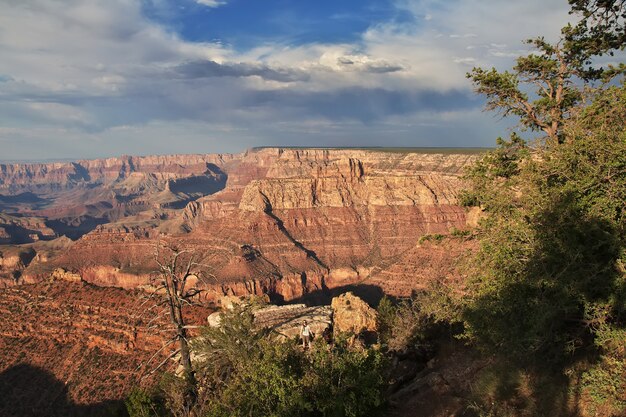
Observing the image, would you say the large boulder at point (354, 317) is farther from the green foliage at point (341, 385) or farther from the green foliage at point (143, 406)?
the green foliage at point (341, 385)

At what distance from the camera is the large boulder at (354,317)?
1166 inches

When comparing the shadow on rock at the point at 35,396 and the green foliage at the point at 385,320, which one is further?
the shadow on rock at the point at 35,396

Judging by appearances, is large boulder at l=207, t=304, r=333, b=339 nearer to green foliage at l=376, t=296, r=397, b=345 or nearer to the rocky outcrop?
green foliage at l=376, t=296, r=397, b=345

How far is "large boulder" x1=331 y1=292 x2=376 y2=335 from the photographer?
29.6 meters

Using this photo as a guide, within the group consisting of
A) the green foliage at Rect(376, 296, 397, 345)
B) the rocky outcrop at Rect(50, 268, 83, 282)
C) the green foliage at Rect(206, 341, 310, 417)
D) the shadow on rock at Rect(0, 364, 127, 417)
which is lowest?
the shadow on rock at Rect(0, 364, 127, 417)

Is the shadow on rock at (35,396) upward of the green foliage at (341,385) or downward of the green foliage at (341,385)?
downward

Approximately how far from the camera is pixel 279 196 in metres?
135

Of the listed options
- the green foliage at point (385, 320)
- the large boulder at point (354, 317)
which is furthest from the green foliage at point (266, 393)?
the large boulder at point (354, 317)

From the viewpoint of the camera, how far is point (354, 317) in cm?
3031

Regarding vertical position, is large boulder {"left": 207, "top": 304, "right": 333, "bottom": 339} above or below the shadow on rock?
above

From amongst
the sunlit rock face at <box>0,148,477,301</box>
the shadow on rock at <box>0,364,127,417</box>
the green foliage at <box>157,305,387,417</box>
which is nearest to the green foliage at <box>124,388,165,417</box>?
the green foliage at <box>157,305,387,417</box>

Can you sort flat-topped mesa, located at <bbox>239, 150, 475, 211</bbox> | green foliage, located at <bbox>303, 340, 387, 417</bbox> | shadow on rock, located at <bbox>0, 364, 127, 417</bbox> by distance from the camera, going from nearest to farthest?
green foliage, located at <bbox>303, 340, 387, 417</bbox>, shadow on rock, located at <bbox>0, 364, 127, 417</bbox>, flat-topped mesa, located at <bbox>239, 150, 475, 211</bbox>

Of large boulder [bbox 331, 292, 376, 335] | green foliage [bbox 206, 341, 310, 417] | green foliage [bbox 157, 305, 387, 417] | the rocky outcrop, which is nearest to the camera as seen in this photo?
green foliage [bbox 206, 341, 310, 417]

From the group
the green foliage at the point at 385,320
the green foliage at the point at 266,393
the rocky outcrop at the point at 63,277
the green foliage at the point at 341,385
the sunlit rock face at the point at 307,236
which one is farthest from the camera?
the sunlit rock face at the point at 307,236
